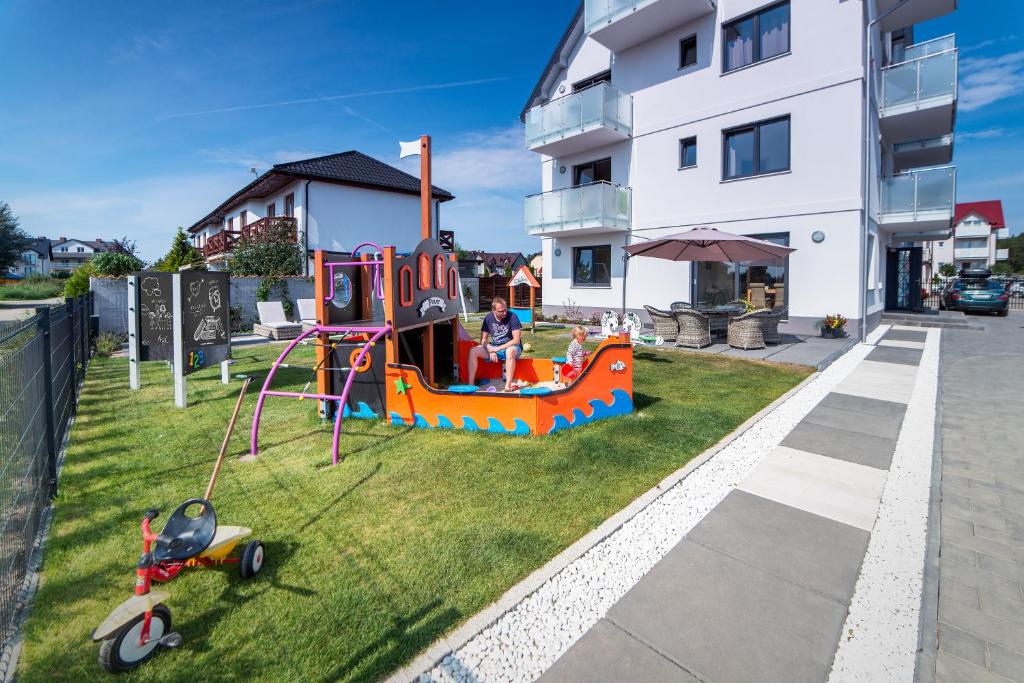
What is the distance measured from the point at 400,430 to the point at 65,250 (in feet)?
440

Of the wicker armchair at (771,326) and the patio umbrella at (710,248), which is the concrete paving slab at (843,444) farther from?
the wicker armchair at (771,326)

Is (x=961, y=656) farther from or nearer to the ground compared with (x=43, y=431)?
nearer to the ground

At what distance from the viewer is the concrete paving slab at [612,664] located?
7.33 ft

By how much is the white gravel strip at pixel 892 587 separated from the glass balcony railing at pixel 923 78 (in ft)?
48.4

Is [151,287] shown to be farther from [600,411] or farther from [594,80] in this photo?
[594,80]

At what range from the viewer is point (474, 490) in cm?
417

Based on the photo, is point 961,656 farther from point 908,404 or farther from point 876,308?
point 876,308

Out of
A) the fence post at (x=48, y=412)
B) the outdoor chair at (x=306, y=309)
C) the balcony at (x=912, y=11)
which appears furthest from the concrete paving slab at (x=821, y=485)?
the balcony at (x=912, y=11)

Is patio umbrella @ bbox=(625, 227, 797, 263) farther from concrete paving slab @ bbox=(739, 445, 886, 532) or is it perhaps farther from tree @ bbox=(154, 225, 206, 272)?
tree @ bbox=(154, 225, 206, 272)

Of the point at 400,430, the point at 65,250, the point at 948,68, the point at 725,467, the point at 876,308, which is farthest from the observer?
the point at 65,250

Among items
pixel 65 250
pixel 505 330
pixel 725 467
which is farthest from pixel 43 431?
pixel 65 250

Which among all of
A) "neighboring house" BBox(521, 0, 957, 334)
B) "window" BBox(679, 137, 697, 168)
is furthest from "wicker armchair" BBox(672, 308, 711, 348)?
"window" BBox(679, 137, 697, 168)

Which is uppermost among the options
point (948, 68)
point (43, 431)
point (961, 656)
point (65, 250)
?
point (65, 250)

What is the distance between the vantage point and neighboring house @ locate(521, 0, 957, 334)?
517 inches
